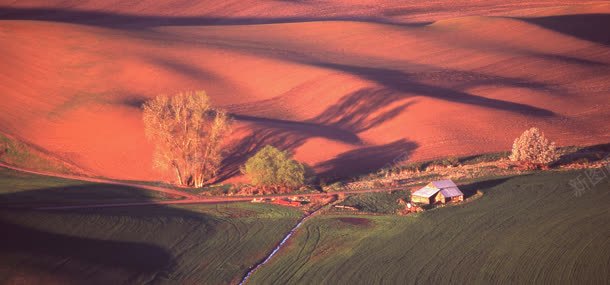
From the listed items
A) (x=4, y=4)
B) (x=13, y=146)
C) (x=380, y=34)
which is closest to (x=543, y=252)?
(x=13, y=146)

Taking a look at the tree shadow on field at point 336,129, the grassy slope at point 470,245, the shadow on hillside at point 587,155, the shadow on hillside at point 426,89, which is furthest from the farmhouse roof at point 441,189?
the shadow on hillside at point 426,89

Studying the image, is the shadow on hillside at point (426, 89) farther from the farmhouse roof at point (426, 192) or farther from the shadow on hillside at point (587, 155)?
the farmhouse roof at point (426, 192)

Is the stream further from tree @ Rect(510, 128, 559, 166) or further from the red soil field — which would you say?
tree @ Rect(510, 128, 559, 166)

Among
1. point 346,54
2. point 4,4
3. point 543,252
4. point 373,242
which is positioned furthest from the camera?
point 4,4

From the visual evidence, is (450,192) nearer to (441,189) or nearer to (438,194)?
(441,189)

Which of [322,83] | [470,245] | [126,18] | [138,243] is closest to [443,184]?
[470,245]

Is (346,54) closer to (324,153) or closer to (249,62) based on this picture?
(249,62)
